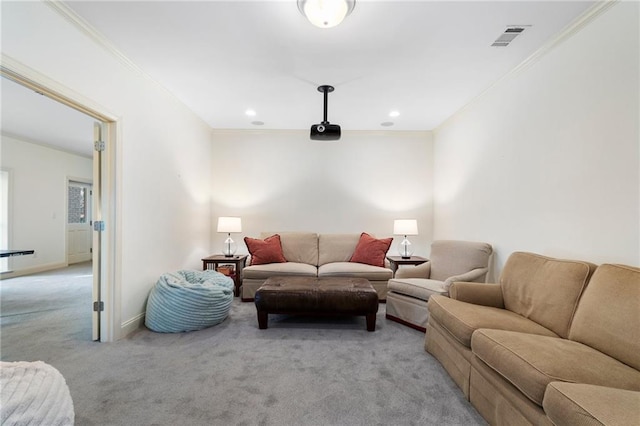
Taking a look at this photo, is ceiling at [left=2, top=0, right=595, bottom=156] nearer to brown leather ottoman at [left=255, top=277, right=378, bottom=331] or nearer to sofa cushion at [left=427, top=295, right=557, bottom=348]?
sofa cushion at [left=427, top=295, right=557, bottom=348]

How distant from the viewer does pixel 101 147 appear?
256 centimetres

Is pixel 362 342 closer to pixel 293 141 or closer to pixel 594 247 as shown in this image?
pixel 594 247

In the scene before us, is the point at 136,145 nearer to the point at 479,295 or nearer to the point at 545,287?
the point at 479,295

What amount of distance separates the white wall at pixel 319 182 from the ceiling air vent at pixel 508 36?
245cm

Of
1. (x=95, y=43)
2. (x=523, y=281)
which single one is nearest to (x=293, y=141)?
(x=95, y=43)

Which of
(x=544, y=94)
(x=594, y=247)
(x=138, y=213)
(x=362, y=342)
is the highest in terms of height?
(x=544, y=94)

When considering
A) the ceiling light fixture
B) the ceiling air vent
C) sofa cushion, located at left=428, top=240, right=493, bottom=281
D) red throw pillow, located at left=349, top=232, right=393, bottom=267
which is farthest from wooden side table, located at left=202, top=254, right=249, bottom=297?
the ceiling air vent

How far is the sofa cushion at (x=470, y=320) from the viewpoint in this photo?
5.87 ft

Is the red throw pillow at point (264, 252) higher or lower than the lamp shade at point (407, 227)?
lower

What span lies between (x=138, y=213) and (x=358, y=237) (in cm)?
297

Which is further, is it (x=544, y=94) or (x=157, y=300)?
(x=157, y=300)

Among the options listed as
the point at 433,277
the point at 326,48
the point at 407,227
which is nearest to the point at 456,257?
the point at 433,277

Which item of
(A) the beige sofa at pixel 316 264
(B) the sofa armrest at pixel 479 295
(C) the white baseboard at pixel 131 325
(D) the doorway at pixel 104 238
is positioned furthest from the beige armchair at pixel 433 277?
(D) the doorway at pixel 104 238

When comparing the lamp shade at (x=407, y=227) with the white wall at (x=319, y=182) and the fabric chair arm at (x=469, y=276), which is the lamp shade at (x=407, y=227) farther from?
the fabric chair arm at (x=469, y=276)
